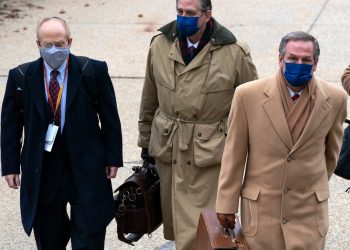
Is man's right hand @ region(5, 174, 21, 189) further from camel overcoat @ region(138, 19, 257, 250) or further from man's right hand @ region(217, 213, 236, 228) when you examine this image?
man's right hand @ region(217, 213, 236, 228)

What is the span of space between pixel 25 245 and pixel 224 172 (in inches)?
86.1

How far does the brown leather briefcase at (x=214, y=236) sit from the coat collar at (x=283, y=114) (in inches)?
19.9

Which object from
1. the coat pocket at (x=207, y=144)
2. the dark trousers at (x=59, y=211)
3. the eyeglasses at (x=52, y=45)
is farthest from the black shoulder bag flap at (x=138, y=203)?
the eyeglasses at (x=52, y=45)

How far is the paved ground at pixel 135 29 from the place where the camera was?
986 centimetres

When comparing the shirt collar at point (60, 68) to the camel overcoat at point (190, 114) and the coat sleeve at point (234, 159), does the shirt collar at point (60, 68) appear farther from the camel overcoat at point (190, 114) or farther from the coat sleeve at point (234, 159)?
the coat sleeve at point (234, 159)

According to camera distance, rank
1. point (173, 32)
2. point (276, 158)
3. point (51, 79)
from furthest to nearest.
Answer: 1. point (173, 32)
2. point (51, 79)
3. point (276, 158)

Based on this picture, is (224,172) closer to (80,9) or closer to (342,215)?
(342,215)

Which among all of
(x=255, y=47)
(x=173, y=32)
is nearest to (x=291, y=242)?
(x=173, y=32)

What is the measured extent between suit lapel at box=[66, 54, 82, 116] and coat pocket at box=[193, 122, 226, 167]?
765mm

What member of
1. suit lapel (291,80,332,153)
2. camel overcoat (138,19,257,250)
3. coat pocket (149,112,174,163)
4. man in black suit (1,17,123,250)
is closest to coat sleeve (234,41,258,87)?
camel overcoat (138,19,257,250)

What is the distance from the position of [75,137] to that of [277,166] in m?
1.27

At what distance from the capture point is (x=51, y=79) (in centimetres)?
497

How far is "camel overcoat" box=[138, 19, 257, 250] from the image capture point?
204 inches

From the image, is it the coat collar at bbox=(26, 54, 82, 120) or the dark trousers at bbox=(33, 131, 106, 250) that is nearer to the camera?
the coat collar at bbox=(26, 54, 82, 120)
